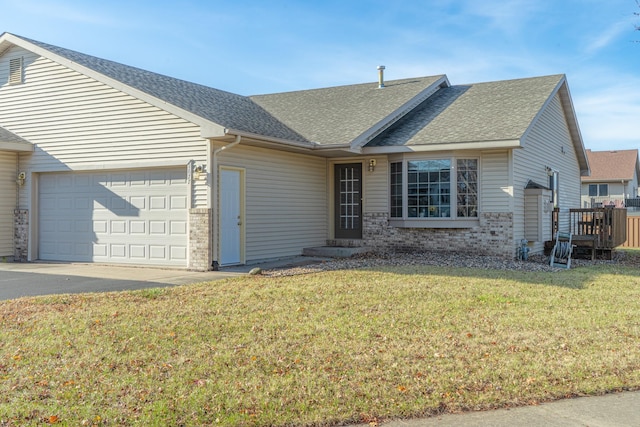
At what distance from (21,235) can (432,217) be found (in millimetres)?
10981

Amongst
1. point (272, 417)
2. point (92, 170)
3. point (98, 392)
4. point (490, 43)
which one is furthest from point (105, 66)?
point (272, 417)

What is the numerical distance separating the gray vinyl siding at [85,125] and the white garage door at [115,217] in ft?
1.25

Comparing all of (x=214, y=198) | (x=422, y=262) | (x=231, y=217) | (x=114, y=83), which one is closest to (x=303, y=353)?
(x=214, y=198)

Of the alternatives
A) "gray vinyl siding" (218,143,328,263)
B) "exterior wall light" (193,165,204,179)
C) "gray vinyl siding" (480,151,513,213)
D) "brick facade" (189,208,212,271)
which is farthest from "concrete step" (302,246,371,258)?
"exterior wall light" (193,165,204,179)

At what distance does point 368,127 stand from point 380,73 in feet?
15.9

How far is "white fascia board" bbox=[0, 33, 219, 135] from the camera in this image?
1214cm

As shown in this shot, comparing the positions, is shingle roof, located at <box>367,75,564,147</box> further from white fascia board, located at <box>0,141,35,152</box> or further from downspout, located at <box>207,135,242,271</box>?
white fascia board, located at <box>0,141,35,152</box>

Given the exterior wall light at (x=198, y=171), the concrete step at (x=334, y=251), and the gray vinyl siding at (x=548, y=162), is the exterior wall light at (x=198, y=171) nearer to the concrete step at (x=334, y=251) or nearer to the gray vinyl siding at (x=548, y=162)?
the concrete step at (x=334, y=251)

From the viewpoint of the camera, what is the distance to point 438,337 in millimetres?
6352

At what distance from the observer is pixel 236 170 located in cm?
1309

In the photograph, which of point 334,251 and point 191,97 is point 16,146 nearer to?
point 191,97

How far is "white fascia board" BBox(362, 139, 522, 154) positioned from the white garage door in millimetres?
5308

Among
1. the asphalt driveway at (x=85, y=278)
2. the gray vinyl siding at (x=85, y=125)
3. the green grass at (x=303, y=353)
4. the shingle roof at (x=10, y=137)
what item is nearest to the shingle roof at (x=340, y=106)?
the gray vinyl siding at (x=85, y=125)

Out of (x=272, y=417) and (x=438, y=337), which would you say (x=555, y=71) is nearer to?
(x=438, y=337)
